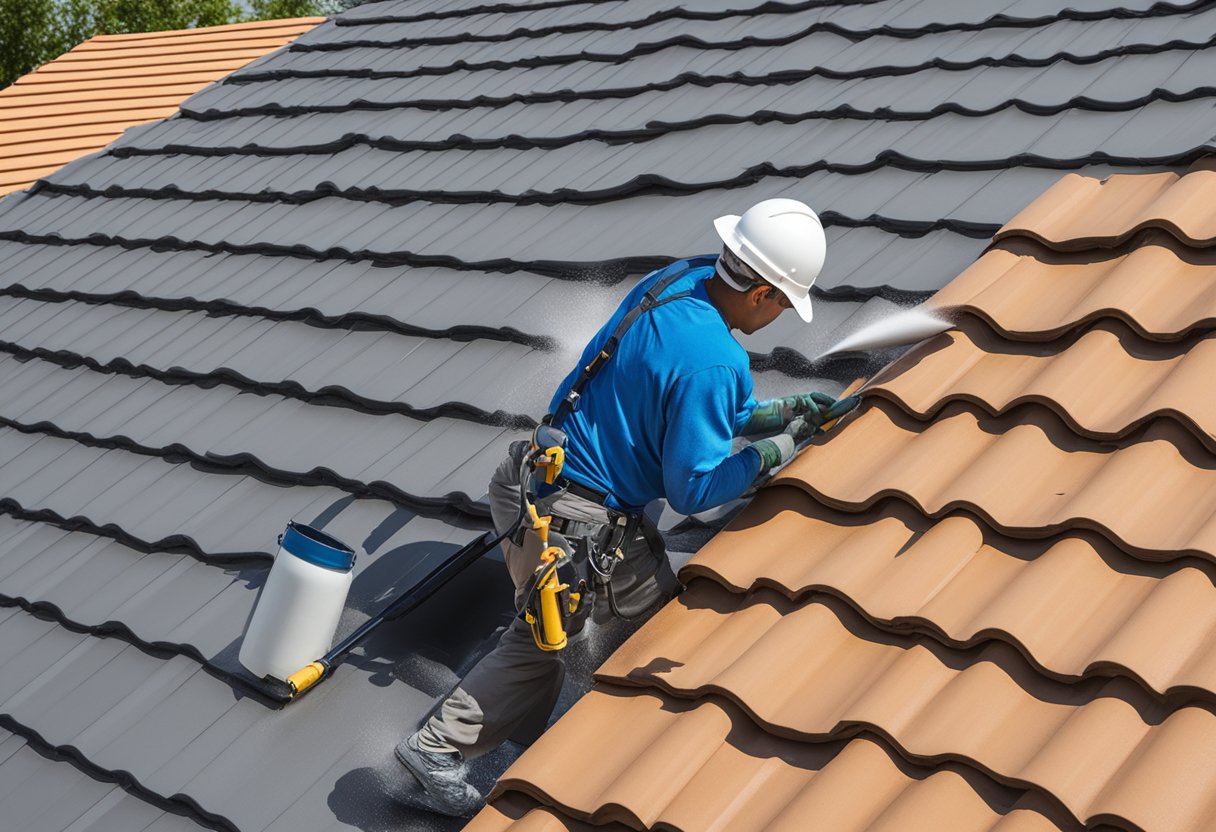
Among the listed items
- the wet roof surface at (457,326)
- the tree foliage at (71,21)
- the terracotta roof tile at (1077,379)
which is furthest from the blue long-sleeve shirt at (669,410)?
the tree foliage at (71,21)

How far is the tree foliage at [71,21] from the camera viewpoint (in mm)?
27906

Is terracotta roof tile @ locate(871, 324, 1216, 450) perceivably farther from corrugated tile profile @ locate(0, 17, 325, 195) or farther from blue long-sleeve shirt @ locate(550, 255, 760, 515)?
corrugated tile profile @ locate(0, 17, 325, 195)

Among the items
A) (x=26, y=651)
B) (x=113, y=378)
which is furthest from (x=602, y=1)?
(x=26, y=651)

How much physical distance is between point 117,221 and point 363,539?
11.7 feet

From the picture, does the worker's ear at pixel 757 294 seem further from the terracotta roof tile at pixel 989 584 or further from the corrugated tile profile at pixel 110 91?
the corrugated tile profile at pixel 110 91

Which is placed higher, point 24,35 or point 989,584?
point 989,584

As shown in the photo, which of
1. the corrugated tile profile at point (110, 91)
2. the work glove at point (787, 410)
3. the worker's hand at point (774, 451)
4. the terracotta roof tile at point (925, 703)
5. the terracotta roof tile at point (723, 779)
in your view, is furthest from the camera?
the corrugated tile profile at point (110, 91)

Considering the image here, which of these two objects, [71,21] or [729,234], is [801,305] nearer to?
[729,234]

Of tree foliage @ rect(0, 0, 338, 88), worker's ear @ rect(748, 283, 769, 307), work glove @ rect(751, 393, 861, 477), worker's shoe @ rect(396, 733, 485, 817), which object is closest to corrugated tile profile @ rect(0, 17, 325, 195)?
worker's ear @ rect(748, 283, 769, 307)

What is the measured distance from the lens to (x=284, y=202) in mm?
5754

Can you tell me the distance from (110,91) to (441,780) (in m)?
8.98

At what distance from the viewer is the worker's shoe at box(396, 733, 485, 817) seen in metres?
2.73

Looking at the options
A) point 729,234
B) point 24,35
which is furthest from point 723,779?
point 24,35

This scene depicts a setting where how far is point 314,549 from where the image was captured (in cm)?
307
